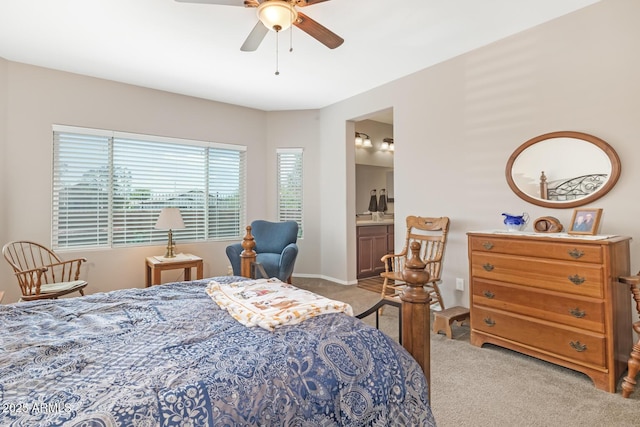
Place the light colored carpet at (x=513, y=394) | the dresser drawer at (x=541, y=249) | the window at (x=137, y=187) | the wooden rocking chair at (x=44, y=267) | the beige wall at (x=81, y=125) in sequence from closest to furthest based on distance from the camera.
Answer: the light colored carpet at (x=513, y=394) → the dresser drawer at (x=541, y=249) → the wooden rocking chair at (x=44, y=267) → the beige wall at (x=81, y=125) → the window at (x=137, y=187)

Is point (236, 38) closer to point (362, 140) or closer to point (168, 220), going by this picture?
point (168, 220)

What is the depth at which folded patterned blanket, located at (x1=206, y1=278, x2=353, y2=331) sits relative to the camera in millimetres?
1362

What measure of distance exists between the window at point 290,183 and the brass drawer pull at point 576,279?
149 inches

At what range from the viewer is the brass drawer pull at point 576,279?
2.13 metres

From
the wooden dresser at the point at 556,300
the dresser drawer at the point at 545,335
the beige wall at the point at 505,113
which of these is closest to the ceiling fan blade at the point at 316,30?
the beige wall at the point at 505,113

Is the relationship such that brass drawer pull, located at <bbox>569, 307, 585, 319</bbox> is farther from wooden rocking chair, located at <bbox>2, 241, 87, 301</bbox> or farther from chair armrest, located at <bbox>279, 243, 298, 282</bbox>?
wooden rocking chair, located at <bbox>2, 241, 87, 301</bbox>

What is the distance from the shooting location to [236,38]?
301 centimetres

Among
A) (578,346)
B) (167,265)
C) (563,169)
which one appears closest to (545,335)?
(578,346)

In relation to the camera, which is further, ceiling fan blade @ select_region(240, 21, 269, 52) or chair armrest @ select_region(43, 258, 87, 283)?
chair armrest @ select_region(43, 258, 87, 283)

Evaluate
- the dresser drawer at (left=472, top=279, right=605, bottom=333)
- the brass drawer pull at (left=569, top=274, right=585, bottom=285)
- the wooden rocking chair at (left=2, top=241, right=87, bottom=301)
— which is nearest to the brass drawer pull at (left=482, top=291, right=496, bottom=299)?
the dresser drawer at (left=472, top=279, right=605, bottom=333)

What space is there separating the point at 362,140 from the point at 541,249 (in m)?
3.86

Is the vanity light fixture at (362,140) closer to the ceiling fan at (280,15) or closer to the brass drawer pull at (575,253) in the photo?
Result: the ceiling fan at (280,15)

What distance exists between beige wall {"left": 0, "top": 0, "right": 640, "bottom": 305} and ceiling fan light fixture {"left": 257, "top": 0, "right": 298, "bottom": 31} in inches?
83.1

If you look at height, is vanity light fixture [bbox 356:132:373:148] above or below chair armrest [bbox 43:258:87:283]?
above
